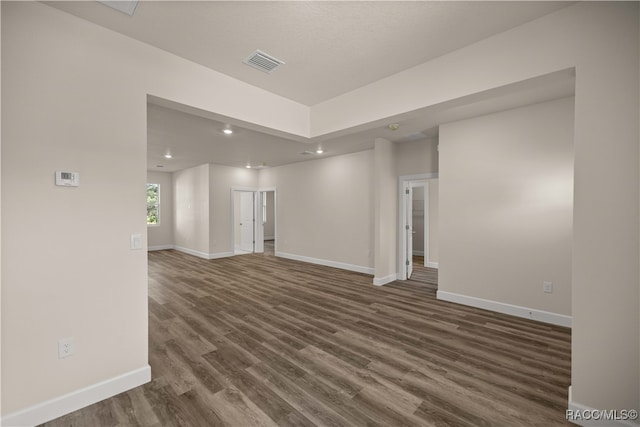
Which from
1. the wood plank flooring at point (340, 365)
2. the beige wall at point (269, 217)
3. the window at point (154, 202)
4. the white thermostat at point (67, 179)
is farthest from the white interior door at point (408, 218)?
the window at point (154, 202)

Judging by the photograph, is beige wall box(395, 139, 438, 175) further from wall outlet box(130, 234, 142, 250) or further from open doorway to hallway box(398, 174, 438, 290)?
wall outlet box(130, 234, 142, 250)

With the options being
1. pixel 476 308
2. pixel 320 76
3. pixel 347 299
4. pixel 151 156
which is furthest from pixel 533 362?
pixel 151 156

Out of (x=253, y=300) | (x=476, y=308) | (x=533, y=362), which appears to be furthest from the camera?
(x=253, y=300)

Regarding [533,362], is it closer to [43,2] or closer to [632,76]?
[632,76]

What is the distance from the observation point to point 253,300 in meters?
4.27

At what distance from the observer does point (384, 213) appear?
5195 millimetres

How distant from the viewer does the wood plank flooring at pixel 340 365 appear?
6.15 ft

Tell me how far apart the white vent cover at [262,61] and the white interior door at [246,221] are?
688 centimetres

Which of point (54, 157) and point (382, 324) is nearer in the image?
point (54, 157)

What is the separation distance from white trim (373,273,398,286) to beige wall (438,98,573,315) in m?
1.10

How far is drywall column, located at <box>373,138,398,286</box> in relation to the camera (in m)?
5.10

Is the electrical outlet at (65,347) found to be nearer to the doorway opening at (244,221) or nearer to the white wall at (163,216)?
the doorway opening at (244,221)

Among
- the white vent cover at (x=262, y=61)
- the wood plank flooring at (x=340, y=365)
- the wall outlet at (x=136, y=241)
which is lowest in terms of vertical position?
the wood plank flooring at (x=340, y=365)

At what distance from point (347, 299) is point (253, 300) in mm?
1491
